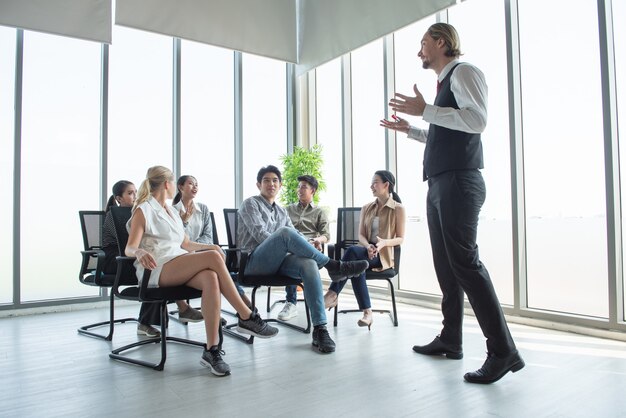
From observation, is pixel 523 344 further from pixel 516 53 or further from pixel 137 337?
pixel 137 337

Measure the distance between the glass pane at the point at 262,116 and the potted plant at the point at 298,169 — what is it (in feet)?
1.19

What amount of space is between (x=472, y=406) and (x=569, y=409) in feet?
1.32

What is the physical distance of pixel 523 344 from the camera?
3.02 metres

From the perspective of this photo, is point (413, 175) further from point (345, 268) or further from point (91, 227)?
point (91, 227)

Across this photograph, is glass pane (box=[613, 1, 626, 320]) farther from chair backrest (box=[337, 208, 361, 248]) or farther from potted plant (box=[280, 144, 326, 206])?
potted plant (box=[280, 144, 326, 206])

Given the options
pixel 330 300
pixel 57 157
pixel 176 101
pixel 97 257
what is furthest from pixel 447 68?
pixel 57 157

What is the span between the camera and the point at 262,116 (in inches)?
236

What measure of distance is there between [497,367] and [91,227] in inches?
124

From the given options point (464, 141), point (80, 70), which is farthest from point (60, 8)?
point (464, 141)

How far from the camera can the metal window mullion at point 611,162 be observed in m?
3.18

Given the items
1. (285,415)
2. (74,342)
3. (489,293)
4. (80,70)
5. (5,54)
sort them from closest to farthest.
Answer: (285,415), (489,293), (74,342), (5,54), (80,70)

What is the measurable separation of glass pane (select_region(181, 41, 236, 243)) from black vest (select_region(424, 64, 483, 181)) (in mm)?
3591

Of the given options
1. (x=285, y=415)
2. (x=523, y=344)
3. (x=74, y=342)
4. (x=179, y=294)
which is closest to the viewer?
(x=285, y=415)

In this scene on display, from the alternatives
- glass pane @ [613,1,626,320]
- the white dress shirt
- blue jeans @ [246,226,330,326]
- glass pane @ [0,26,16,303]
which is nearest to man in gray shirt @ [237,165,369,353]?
blue jeans @ [246,226,330,326]
